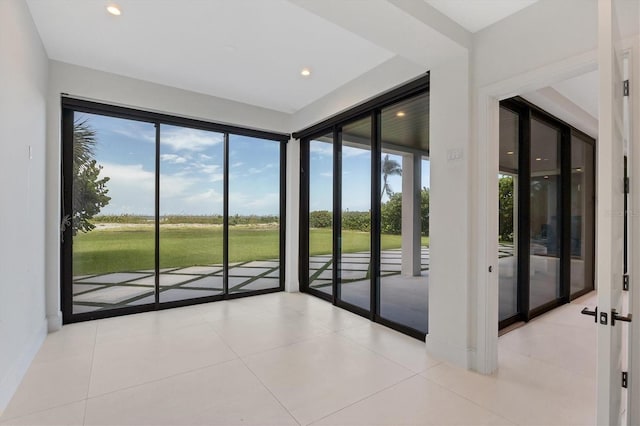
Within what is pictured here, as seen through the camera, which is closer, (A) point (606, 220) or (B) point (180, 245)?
(A) point (606, 220)

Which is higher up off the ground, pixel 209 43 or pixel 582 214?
pixel 209 43

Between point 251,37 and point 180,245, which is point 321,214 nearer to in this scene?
point 180,245

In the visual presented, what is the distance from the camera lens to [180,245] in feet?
15.4

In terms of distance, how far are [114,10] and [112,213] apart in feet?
8.24

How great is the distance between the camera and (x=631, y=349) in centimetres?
183

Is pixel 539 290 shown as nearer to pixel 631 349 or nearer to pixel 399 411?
pixel 631 349

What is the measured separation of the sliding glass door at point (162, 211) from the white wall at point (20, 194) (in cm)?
62

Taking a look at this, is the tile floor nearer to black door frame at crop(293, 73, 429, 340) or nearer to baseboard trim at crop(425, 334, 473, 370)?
baseboard trim at crop(425, 334, 473, 370)

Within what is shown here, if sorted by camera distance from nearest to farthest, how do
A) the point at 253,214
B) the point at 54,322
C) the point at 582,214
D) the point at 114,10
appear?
the point at 114,10 → the point at 54,322 → the point at 582,214 → the point at 253,214

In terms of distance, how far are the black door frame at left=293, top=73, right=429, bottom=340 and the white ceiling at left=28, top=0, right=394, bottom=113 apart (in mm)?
453

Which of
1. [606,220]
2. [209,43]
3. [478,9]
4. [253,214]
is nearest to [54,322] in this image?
[253,214]

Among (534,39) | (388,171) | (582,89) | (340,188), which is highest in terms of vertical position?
(582,89)

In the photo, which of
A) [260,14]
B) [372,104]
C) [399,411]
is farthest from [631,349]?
[260,14]

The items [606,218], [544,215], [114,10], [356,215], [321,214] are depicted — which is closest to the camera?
[606,218]
